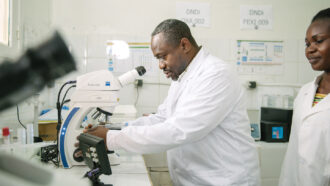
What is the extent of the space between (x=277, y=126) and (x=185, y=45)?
134cm

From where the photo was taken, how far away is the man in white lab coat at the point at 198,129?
1.02 meters

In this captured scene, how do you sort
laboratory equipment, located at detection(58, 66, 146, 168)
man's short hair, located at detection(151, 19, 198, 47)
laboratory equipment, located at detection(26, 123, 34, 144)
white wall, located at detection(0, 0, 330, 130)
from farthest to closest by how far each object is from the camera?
white wall, located at detection(0, 0, 330, 130)
laboratory equipment, located at detection(26, 123, 34, 144)
man's short hair, located at detection(151, 19, 198, 47)
laboratory equipment, located at detection(58, 66, 146, 168)

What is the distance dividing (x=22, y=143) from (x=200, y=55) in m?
1.07

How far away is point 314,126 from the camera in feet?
4.05

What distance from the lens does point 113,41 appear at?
239cm

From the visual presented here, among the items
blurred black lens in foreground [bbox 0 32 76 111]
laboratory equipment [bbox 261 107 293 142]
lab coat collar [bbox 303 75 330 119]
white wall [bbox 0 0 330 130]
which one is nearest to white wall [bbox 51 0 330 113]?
white wall [bbox 0 0 330 130]

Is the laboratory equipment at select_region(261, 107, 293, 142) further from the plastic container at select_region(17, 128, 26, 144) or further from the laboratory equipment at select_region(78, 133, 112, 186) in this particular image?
the plastic container at select_region(17, 128, 26, 144)

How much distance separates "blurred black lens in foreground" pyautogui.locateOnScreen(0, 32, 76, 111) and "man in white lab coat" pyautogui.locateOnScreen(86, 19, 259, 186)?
0.76 m

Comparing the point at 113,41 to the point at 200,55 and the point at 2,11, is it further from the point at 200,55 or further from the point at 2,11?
the point at 200,55

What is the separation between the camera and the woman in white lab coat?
1198 mm

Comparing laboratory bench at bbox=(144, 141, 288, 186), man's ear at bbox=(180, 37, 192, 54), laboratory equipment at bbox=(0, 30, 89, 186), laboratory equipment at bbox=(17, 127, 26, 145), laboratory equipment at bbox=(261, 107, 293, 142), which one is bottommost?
laboratory bench at bbox=(144, 141, 288, 186)

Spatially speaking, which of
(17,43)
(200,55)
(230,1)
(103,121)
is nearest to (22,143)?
(103,121)

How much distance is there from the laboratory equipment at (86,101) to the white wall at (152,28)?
1228 mm

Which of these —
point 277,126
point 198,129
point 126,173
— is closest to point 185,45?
point 198,129
